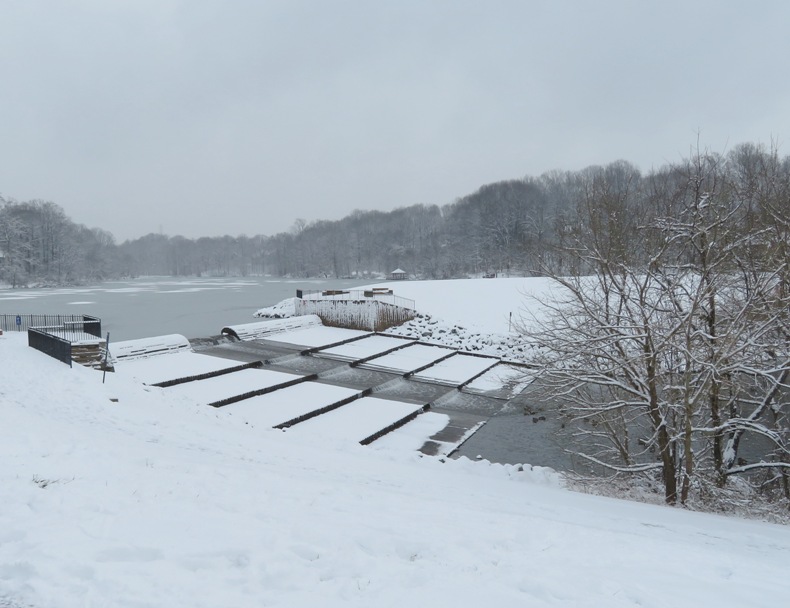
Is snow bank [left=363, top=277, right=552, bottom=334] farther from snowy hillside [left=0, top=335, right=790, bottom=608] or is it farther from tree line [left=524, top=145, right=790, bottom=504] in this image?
snowy hillside [left=0, top=335, right=790, bottom=608]

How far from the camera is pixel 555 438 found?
42.5ft

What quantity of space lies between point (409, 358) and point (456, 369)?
2411 millimetres

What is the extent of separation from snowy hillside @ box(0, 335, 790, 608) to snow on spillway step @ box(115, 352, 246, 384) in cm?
711

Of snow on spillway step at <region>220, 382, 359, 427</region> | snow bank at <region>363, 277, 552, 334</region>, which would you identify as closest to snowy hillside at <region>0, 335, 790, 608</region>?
snow on spillway step at <region>220, 382, 359, 427</region>

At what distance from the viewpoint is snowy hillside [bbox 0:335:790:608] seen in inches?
128

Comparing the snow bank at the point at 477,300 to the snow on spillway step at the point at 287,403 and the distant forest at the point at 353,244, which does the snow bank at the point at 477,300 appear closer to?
the distant forest at the point at 353,244

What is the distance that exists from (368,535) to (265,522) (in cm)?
99

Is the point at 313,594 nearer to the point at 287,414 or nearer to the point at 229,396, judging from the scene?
the point at 287,414

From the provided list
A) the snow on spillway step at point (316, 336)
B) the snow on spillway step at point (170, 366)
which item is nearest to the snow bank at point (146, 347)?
the snow on spillway step at point (170, 366)

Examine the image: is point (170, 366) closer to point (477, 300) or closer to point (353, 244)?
point (477, 300)

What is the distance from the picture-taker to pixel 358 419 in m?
13.6

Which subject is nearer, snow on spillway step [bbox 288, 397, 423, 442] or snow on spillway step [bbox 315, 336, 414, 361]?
snow on spillway step [bbox 288, 397, 423, 442]

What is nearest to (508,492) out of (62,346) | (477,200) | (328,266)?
(62,346)

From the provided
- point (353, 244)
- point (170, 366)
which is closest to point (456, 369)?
point (170, 366)
